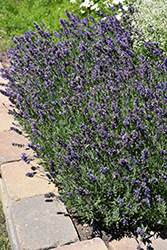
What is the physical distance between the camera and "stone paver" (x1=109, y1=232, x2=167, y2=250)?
2309mm

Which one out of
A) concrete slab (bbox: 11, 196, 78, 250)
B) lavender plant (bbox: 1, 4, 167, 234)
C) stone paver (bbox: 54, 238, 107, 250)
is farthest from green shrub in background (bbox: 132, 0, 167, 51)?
stone paver (bbox: 54, 238, 107, 250)

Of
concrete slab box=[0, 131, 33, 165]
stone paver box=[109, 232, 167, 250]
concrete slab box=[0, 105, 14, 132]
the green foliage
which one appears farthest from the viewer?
concrete slab box=[0, 105, 14, 132]

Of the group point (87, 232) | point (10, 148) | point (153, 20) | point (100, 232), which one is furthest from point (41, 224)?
point (153, 20)

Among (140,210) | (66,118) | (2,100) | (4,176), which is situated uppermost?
(2,100)

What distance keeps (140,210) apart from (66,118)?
44.6 inches

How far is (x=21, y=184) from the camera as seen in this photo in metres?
2.92

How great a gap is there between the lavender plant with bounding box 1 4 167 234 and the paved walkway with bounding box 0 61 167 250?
0.44 feet

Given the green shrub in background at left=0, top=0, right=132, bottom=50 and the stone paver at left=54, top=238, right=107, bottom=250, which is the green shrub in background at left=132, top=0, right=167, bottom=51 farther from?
the stone paver at left=54, top=238, right=107, bottom=250

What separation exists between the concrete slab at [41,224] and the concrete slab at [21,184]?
9 centimetres

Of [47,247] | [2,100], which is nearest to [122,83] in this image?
[47,247]

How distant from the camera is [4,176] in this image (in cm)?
300

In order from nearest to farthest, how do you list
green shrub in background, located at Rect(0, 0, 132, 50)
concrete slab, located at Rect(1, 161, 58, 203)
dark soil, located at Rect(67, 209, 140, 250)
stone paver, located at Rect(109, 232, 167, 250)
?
stone paver, located at Rect(109, 232, 167, 250), dark soil, located at Rect(67, 209, 140, 250), concrete slab, located at Rect(1, 161, 58, 203), green shrub in background, located at Rect(0, 0, 132, 50)

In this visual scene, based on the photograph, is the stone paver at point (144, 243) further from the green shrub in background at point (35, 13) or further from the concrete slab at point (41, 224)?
the green shrub in background at point (35, 13)

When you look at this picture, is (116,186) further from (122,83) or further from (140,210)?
(122,83)
